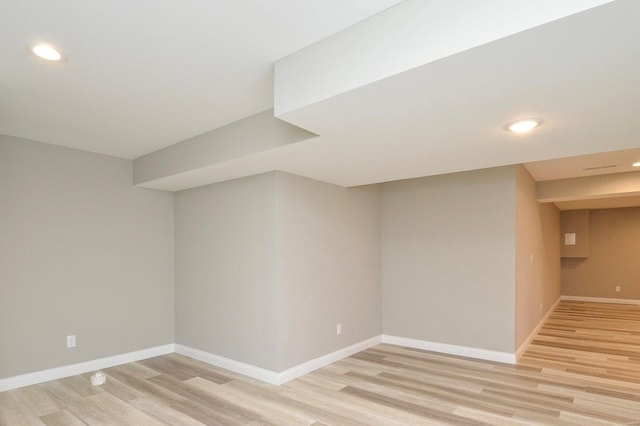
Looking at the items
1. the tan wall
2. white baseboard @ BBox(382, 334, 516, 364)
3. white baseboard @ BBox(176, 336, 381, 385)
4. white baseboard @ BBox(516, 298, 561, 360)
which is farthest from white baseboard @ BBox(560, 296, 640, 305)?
white baseboard @ BBox(176, 336, 381, 385)

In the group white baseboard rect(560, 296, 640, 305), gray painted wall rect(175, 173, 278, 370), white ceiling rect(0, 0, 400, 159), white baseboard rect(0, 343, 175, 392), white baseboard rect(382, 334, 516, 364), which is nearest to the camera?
white ceiling rect(0, 0, 400, 159)

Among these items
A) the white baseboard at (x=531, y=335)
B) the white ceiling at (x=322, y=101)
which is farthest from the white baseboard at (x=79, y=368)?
the white baseboard at (x=531, y=335)

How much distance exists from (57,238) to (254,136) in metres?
2.54

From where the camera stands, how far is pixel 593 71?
5.49 feet

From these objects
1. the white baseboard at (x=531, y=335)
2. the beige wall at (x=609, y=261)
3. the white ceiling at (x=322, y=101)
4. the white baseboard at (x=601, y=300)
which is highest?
the white ceiling at (x=322, y=101)

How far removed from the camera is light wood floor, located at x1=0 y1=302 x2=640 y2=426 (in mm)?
2910

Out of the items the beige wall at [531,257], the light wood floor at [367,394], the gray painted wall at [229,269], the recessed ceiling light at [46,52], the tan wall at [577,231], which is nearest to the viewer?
the recessed ceiling light at [46,52]

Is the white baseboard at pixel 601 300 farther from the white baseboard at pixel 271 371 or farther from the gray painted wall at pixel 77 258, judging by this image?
the gray painted wall at pixel 77 258

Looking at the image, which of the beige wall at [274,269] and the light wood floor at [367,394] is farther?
the beige wall at [274,269]

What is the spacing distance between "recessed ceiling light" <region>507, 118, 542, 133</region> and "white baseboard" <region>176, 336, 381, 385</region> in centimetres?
292

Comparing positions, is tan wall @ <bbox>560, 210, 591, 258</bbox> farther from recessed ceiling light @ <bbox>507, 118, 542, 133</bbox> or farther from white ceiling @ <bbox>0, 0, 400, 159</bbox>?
white ceiling @ <bbox>0, 0, 400, 159</bbox>

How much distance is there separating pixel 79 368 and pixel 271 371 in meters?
2.10

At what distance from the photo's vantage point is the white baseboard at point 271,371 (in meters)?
3.68

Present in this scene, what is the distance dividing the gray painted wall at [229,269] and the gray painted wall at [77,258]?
0.99 ft
